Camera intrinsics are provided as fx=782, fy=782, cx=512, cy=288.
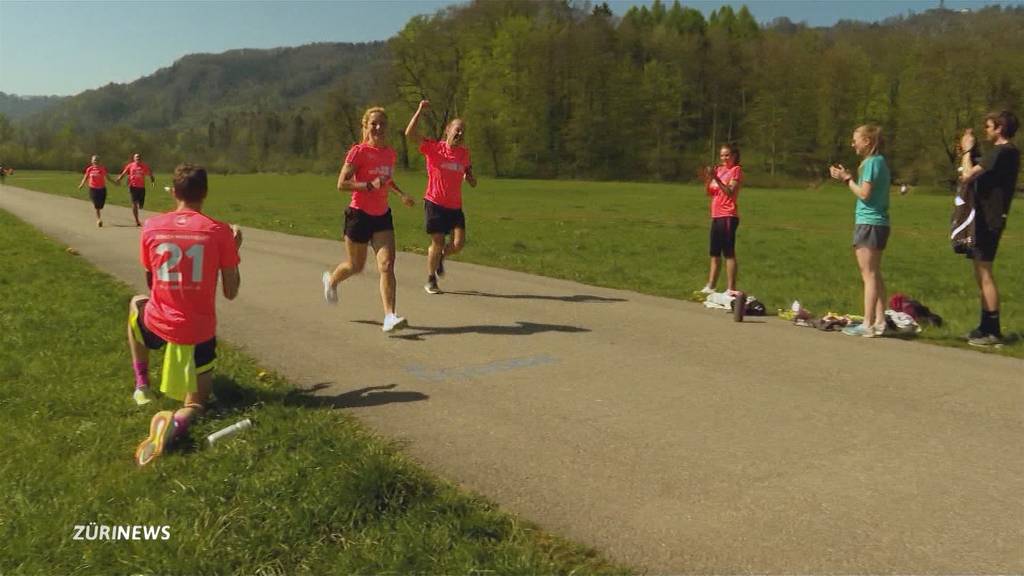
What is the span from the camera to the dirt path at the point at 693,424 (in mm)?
3408

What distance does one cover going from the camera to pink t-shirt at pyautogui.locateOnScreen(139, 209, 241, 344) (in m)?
4.67

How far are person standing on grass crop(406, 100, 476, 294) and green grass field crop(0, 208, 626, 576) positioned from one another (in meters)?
4.60

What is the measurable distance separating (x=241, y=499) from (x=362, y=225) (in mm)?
4331

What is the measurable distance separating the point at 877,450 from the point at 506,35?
83524 mm

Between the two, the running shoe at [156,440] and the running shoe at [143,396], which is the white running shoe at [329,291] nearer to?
the running shoe at [143,396]

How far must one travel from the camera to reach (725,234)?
9.88 metres

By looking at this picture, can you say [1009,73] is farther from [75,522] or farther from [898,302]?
[75,522]

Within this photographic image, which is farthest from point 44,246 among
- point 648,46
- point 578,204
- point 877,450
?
point 648,46

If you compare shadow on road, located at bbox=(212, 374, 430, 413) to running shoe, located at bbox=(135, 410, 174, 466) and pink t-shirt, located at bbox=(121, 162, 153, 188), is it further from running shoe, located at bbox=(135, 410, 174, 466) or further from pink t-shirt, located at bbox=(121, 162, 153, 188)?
pink t-shirt, located at bbox=(121, 162, 153, 188)

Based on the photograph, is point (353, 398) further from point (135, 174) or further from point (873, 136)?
point (135, 174)

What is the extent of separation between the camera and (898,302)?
325 inches

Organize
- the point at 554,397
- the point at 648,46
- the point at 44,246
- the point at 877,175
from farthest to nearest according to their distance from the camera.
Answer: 1. the point at 648,46
2. the point at 44,246
3. the point at 877,175
4. the point at 554,397

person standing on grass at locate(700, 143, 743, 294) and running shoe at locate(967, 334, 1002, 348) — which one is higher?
person standing on grass at locate(700, 143, 743, 294)

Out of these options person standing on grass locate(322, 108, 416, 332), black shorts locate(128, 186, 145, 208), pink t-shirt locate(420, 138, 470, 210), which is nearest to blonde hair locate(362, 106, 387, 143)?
person standing on grass locate(322, 108, 416, 332)
